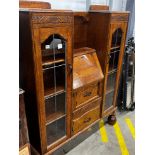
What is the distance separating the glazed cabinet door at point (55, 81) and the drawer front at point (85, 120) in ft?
0.35

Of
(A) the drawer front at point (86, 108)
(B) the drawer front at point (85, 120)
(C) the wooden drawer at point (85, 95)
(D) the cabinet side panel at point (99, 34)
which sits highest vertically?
(D) the cabinet side panel at point (99, 34)

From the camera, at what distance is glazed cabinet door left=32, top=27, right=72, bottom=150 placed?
1.37m

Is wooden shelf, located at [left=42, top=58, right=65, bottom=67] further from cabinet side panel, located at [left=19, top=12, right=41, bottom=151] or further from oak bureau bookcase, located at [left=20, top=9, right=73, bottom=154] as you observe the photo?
cabinet side panel, located at [left=19, top=12, right=41, bottom=151]

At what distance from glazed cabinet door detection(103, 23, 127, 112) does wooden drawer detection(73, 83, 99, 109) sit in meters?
0.20

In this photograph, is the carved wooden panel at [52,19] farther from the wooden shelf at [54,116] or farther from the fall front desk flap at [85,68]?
the wooden shelf at [54,116]

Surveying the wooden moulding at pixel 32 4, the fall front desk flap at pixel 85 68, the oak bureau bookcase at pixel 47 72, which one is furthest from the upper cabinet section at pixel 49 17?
the fall front desk flap at pixel 85 68

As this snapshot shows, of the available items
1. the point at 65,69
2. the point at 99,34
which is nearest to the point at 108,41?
the point at 99,34

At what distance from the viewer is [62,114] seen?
5.54 feet

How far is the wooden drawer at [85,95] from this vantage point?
174 centimetres

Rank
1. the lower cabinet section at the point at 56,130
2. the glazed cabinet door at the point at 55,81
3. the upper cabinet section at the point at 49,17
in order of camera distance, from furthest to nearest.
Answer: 1. the lower cabinet section at the point at 56,130
2. the glazed cabinet door at the point at 55,81
3. the upper cabinet section at the point at 49,17

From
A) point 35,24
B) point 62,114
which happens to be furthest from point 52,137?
point 35,24

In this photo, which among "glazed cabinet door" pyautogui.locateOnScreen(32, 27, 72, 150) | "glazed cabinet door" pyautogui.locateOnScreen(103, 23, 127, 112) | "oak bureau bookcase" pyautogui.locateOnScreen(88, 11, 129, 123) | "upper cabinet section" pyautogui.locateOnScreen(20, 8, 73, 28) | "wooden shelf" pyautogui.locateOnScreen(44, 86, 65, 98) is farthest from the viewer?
"glazed cabinet door" pyautogui.locateOnScreen(103, 23, 127, 112)

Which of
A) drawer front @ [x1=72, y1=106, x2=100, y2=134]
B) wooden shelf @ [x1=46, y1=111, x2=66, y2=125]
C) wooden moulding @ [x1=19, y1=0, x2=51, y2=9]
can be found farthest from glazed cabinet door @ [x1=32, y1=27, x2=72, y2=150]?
wooden moulding @ [x1=19, y1=0, x2=51, y2=9]
